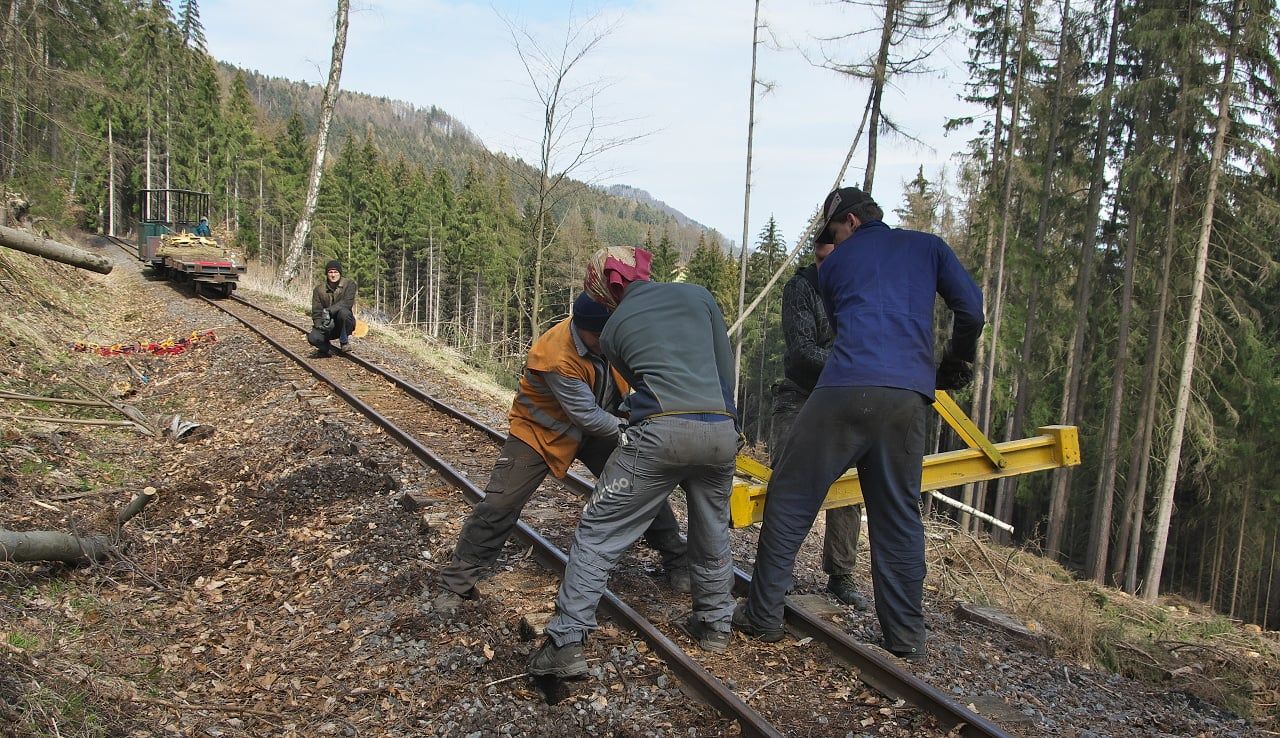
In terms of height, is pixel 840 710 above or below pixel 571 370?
below

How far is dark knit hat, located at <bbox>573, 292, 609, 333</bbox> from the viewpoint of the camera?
368 centimetres

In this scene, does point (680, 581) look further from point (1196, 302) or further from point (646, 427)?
point (1196, 302)

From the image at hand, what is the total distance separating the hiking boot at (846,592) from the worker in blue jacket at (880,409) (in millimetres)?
739

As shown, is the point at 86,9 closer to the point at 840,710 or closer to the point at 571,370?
the point at 571,370

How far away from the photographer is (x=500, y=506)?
4.13 m

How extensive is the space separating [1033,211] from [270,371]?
23.2 m

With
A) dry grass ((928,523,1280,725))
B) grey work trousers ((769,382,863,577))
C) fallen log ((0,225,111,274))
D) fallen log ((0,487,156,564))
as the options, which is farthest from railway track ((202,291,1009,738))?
fallen log ((0,225,111,274))

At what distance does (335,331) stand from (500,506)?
9609 millimetres

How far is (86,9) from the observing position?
19125mm

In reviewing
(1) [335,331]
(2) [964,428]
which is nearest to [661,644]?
(2) [964,428]

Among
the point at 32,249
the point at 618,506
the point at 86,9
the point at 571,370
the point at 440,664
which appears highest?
the point at 86,9

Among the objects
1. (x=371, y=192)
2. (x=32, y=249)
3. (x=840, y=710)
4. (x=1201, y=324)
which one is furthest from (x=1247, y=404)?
(x=371, y=192)

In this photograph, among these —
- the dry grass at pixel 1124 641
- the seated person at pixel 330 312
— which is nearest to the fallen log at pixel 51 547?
the dry grass at pixel 1124 641

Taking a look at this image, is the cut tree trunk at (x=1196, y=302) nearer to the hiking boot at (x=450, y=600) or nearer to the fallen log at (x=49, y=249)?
the hiking boot at (x=450, y=600)
